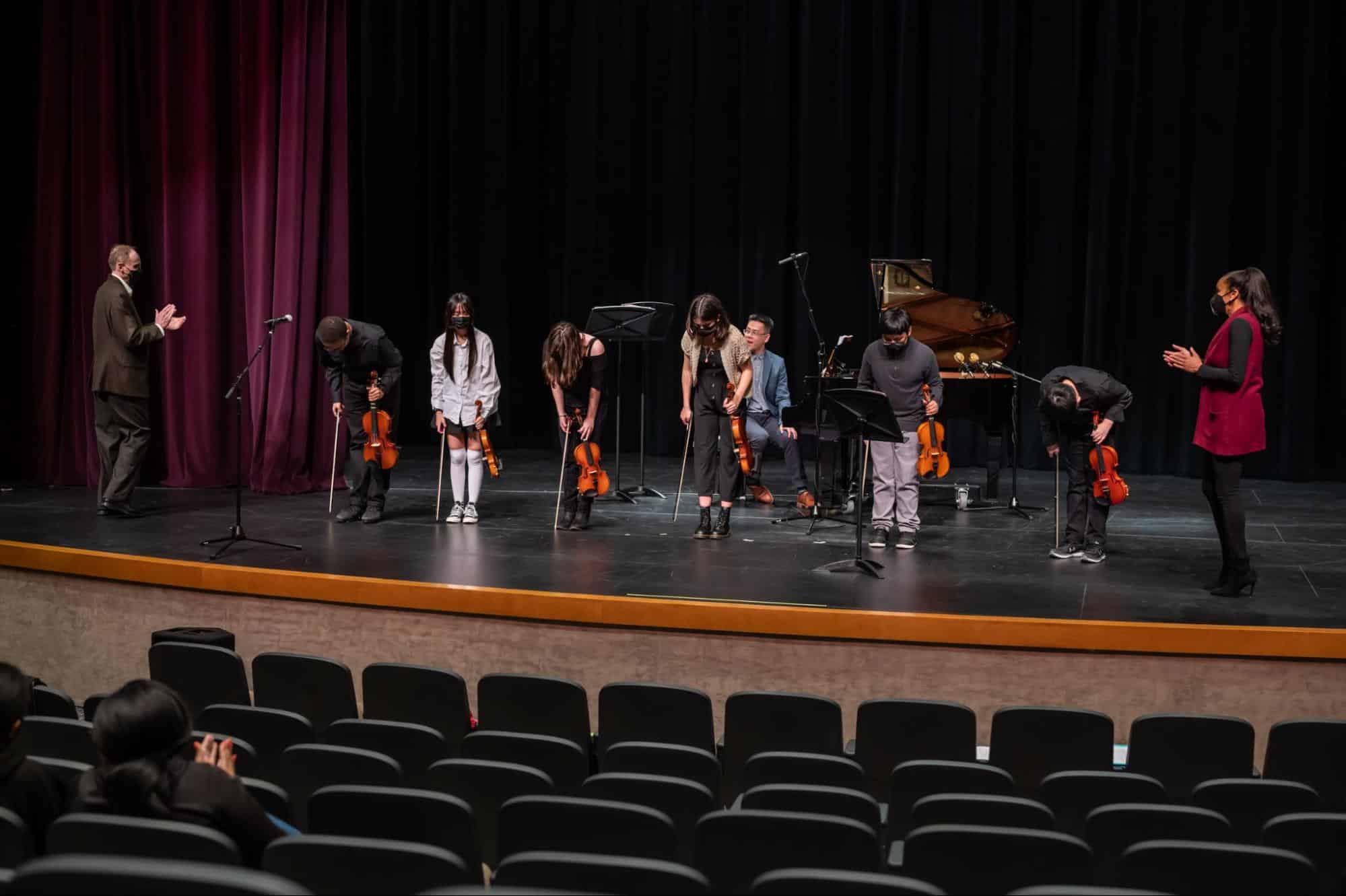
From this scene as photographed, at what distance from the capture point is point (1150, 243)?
11.5m

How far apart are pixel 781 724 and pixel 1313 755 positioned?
168 cm

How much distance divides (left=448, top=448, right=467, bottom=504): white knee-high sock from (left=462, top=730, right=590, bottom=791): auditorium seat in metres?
4.94

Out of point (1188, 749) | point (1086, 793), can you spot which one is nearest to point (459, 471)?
point (1188, 749)

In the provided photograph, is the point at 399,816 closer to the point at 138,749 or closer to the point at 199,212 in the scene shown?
the point at 138,749

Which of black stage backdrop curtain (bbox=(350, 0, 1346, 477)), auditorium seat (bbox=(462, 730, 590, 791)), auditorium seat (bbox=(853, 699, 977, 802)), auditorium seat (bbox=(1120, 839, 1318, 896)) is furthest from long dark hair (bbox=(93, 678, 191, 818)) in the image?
black stage backdrop curtain (bbox=(350, 0, 1346, 477))

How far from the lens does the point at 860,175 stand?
40.2 ft

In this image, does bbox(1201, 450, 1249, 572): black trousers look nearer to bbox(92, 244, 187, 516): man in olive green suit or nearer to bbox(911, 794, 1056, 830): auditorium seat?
bbox(911, 794, 1056, 830): auditorium seat

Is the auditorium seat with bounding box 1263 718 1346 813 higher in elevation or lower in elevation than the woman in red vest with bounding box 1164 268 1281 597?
lower

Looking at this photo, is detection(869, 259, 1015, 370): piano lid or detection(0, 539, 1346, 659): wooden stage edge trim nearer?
detection(0, 539, 1346, 659): wooden stage edge trim

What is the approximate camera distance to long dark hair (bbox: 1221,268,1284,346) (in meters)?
6.34

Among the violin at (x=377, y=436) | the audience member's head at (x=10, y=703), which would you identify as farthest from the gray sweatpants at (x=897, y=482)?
the audience member's head at (x=10, y=703)

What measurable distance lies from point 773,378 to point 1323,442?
5048 millimetres

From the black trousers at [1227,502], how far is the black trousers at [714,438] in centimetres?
281

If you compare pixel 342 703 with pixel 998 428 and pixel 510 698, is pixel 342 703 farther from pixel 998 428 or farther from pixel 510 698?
pixel 998 428
